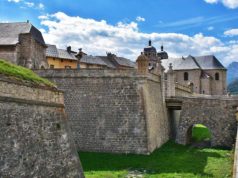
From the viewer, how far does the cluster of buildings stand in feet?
91.9

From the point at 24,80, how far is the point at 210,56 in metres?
48.8

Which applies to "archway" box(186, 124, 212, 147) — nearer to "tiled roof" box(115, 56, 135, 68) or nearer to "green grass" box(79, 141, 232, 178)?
"green grass" box(79, 141, 232, 178)

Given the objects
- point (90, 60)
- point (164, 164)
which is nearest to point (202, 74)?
point (90, 60)

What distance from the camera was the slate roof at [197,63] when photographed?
56.0m

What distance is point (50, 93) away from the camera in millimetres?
13469

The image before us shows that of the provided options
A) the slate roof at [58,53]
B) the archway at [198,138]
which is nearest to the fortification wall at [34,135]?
the archway at [198,138]

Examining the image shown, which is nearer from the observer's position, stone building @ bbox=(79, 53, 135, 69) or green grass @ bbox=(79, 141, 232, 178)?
green grass @ bbox=(79, 141, 232, 178)

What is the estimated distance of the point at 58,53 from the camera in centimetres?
4428

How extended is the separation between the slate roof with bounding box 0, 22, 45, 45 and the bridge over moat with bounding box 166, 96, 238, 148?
1342cm

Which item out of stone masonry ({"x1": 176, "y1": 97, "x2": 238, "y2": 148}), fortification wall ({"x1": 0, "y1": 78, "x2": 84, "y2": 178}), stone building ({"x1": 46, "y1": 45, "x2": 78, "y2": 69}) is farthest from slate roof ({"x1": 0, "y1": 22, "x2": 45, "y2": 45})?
fortification wall ({"x1": 0, "y1": 78, "x2": 84, "y2": 178})

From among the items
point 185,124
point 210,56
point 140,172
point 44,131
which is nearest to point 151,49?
point 210,56

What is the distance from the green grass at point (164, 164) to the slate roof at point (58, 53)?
2350cm

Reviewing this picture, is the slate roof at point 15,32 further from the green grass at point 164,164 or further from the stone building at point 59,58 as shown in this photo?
the green grass at point 164,164

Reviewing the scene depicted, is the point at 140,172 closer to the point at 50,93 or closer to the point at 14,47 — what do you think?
the point at 50,93
